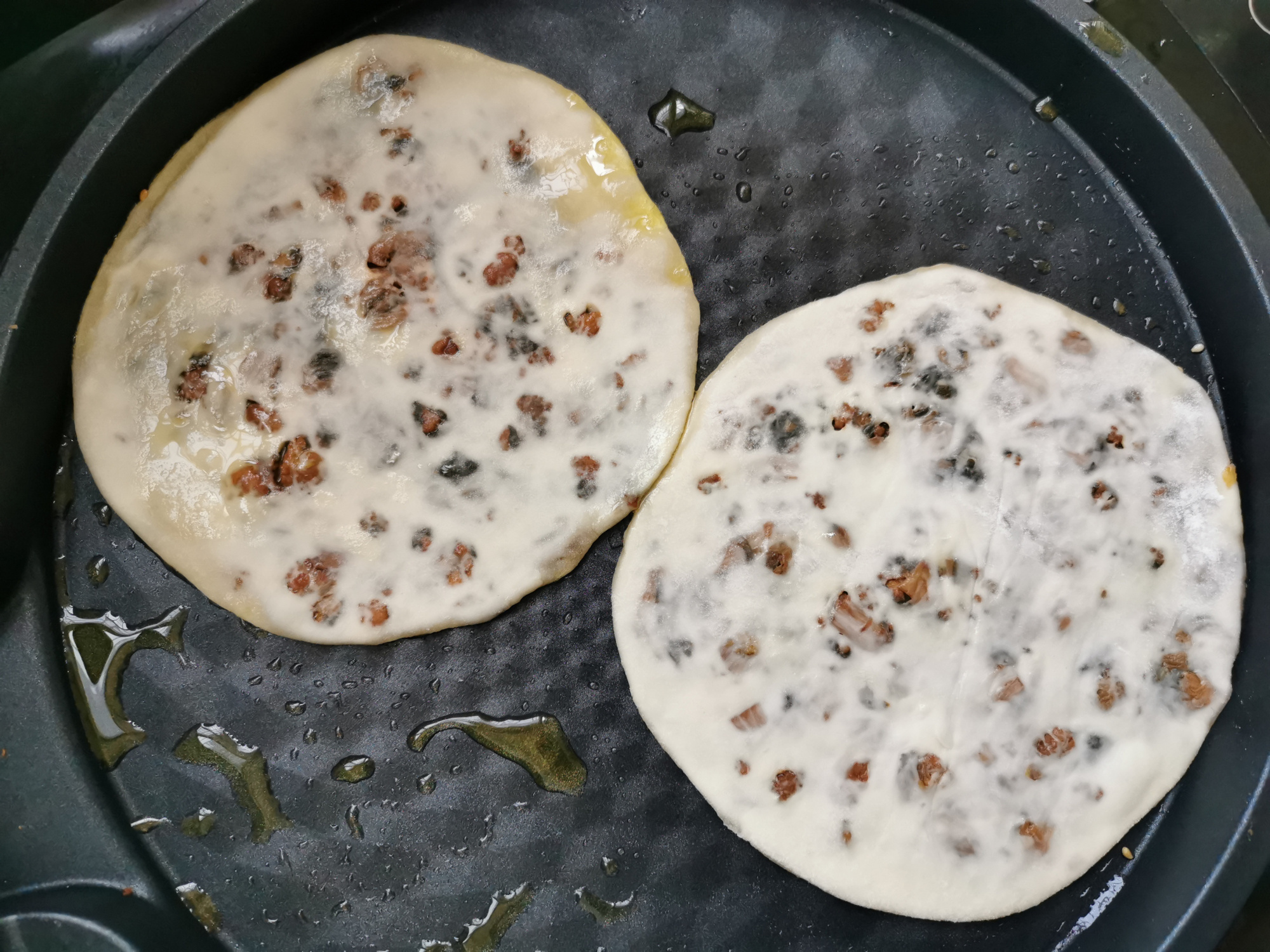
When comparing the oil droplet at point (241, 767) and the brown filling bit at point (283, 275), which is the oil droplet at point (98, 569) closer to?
the oil droplet at point (241, 767)

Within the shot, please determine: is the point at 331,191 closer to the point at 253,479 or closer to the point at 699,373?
the point at 253,479

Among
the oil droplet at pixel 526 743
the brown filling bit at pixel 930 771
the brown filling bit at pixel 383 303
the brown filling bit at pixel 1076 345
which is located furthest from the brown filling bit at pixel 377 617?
the brown filling bit at pixel 1076 345

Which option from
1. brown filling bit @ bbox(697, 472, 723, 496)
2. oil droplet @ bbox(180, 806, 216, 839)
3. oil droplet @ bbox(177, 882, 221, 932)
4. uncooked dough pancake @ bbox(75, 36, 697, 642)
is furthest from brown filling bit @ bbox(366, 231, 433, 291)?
oil droplet @ bbox(177, 882, 221, 932)

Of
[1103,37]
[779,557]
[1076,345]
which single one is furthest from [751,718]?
[1103,37]

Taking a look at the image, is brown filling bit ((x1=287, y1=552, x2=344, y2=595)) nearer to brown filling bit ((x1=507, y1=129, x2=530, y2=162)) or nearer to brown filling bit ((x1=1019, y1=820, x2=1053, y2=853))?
brown filling bit ((x1=507, y1=129, x2=530, y2=162))

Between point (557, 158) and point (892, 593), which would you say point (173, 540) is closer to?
point (557, 158)

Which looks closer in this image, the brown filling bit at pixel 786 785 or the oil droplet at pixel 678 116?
the brown filling bit at pixel 786 785
